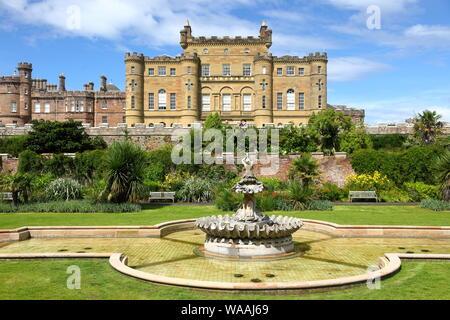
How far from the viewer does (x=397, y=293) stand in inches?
286

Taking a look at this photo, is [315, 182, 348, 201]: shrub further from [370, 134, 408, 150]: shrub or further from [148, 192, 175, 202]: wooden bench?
[370, 134, 408, 150]: shrub

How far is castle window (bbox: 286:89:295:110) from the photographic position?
51.2m

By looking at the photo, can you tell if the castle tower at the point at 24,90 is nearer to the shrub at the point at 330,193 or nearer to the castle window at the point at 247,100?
the castle window at the point at 247,100

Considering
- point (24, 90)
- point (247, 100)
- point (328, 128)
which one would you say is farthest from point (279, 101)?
point (24, 90)

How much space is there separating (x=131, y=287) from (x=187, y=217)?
9.68 m

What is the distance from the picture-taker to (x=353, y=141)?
37.0 meters

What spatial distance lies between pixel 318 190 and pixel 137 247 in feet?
49.4

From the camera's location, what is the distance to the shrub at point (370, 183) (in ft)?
85.8

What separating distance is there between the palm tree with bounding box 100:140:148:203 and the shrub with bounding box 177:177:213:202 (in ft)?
14.5

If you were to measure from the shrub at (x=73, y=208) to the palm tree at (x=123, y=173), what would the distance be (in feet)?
2.61

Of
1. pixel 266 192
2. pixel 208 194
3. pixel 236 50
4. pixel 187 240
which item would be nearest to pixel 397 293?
pixel 187 240

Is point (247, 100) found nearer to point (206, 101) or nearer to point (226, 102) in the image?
point (226, 102)

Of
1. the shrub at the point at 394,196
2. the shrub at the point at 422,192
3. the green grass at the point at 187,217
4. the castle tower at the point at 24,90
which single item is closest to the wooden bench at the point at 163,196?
the green grass at the point at 187,217

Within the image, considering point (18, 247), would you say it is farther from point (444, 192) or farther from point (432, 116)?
point (432, 116)
